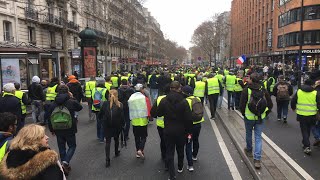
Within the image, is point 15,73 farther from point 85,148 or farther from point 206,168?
point 206,168

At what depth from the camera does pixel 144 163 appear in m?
6.54

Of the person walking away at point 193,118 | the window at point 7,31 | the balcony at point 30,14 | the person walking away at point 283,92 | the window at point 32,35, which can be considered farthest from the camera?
the window at point 32,35

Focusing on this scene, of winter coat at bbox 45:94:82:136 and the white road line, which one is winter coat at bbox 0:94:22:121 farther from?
the white road line

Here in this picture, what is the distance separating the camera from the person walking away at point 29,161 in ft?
8.80

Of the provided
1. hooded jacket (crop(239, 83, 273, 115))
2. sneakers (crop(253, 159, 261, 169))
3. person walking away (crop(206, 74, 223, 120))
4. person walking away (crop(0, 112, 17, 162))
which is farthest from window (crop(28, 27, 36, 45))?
person walking away (crop(0, 112, 17, 162))

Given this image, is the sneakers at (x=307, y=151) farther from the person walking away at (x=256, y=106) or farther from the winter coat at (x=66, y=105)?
the winter coat at (x=66, y=105)

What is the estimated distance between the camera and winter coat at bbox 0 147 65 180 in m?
2.68

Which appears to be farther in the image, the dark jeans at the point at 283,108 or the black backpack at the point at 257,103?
the dark jeans at the point at 283,108

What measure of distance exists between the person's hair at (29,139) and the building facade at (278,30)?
25321mm

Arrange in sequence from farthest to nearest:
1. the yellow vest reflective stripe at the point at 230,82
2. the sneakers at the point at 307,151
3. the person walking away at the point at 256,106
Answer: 1. the yellow vest reflective stripe at the point at 230,82
2. the sneakers at the point at 307,151
3. the person walking away at the point at 256,106

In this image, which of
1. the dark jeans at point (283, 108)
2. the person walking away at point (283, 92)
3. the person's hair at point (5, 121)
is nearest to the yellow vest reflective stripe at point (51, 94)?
the person's hair at point (5, 121)

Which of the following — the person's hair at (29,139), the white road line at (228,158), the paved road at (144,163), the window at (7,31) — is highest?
the window at (7,31)

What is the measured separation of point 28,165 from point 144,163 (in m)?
4.03

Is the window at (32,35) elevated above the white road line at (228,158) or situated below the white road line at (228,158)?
above
